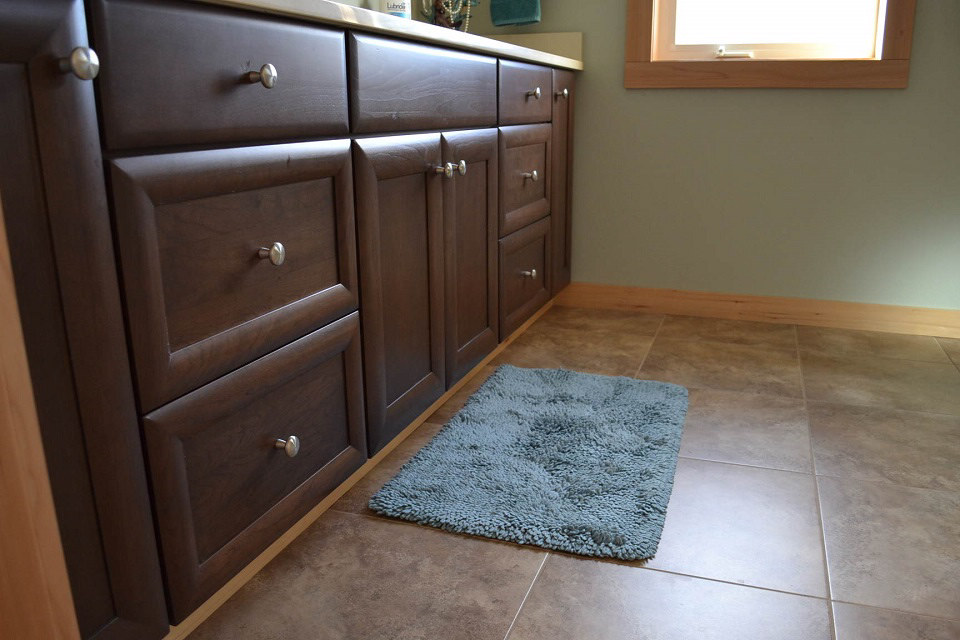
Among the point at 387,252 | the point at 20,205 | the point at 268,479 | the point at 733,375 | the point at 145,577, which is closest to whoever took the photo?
the point at 20,205

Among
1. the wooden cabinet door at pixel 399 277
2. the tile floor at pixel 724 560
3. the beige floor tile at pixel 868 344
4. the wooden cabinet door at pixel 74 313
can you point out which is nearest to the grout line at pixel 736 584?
the tile floor at pixel 724 560

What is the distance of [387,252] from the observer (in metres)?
1.46

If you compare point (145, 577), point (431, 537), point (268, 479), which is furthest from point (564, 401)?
point (145, 577)

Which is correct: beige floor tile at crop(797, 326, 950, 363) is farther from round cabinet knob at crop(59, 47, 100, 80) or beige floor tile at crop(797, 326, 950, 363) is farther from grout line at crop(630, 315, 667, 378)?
round cabinet knob at crop(59, 47, 100, 80)

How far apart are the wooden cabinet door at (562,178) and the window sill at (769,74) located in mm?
244

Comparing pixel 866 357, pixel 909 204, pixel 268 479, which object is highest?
pixel 909 204

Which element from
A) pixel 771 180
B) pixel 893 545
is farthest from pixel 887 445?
pixel 771 180

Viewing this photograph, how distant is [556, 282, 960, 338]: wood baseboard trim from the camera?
254 cm

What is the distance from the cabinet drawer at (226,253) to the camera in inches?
34.6

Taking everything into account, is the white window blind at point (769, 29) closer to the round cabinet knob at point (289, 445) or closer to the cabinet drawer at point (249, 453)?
the cabinet drawer at point (249, 453)

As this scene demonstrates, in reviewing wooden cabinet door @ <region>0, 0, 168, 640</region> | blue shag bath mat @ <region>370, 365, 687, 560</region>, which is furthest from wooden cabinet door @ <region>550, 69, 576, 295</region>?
wooden cabinet door @ <region>0, 0, 168, 640</region>

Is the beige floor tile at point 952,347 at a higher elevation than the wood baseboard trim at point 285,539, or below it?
below

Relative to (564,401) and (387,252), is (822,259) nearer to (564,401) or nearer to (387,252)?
(564,401)

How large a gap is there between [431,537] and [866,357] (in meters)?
1.55
